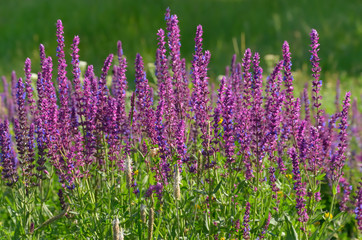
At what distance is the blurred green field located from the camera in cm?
1265

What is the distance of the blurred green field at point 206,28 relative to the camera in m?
12.6

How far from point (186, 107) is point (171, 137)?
21.9 inches

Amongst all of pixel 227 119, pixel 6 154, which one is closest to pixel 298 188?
pixel 227 119

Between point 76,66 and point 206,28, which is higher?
point 206,28

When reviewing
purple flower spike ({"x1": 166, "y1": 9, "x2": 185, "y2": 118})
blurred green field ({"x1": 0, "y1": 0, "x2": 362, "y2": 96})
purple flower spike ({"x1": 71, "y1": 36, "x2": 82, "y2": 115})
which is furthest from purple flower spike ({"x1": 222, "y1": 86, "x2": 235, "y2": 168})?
blurred green field ({"x1": 0, "y1": 0, "x2": 362, "y2": 96})

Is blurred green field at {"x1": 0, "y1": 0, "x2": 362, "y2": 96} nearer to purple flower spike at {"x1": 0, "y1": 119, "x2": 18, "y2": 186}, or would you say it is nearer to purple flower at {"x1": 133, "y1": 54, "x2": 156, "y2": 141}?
purple flower at {"x1": 133, "y1": 54, "x2": 156, "y2": 141}

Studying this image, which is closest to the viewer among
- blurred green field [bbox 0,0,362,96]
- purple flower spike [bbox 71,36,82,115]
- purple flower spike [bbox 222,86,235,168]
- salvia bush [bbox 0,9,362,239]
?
purple flower spike [bbox 222,86,235,168]

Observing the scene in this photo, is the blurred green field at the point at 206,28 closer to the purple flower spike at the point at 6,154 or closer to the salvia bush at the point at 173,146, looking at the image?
the salvia bush at the point at 173,146

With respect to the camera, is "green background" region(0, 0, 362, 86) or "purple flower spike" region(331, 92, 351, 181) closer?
"purple flower spike" region(331, 92, 351, 181)

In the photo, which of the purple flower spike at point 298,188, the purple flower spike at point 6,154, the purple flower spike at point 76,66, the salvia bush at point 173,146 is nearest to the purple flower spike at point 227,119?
the salvia bush at point 173,146

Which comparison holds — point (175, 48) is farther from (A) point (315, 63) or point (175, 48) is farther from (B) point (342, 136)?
(B) point (342, 136)

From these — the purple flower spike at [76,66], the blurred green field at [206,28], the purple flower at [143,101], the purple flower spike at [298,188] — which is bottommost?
the purple flower spike at [298,188]

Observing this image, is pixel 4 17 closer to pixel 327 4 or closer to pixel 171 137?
pixel 327 4

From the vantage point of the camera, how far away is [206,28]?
14.3 metres
